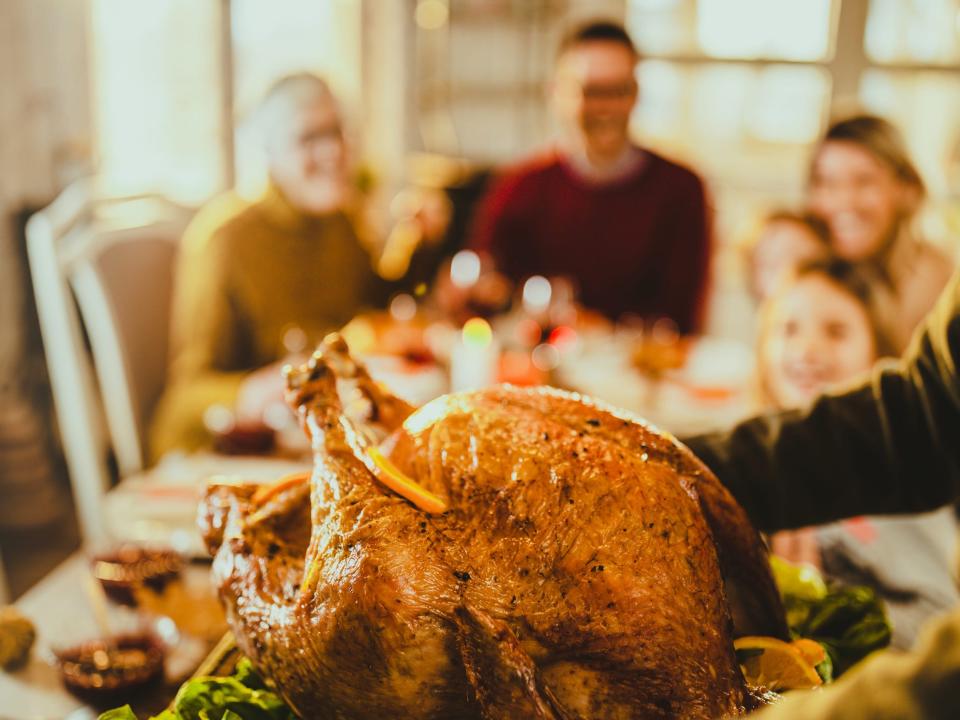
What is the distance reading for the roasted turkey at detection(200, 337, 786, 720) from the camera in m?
0.72

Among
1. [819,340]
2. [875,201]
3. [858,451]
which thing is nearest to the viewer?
[858,451]

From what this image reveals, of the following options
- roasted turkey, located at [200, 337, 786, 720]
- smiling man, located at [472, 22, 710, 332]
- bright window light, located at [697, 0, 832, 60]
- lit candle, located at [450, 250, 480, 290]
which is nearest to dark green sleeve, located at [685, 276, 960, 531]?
roasted turkey, located at [200, 337, 786, 720]

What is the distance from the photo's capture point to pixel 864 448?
1.13 m

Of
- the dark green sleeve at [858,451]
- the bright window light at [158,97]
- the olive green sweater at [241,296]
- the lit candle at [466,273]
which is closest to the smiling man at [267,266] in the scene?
the olive green sweater at [241,296]

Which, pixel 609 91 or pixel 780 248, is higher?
pixel 609 91

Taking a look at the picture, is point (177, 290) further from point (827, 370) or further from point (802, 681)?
point (802, 681)

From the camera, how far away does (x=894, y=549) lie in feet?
5.15

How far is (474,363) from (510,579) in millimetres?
1422

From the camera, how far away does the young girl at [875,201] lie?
A: 2.43m

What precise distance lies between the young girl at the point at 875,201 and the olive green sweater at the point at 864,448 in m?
1.35

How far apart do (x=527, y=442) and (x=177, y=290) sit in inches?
87.4

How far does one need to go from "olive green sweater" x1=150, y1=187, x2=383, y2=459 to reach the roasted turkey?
5.34 feet

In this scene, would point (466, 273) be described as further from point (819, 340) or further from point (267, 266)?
point (819, 340)

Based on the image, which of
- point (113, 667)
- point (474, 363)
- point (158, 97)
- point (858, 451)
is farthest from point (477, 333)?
point (158, 97)
